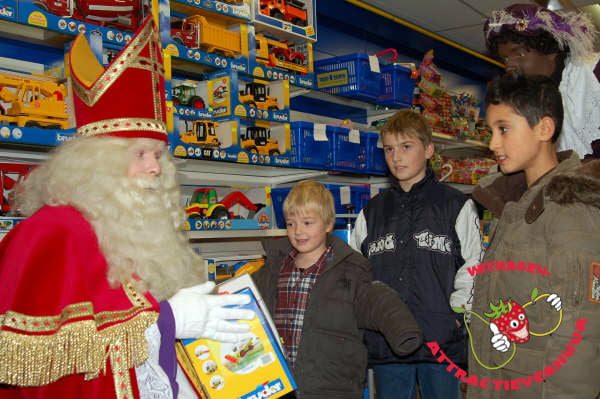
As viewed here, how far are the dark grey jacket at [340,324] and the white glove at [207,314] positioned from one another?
0.62 metres

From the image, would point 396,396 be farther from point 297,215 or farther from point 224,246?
point 224,246

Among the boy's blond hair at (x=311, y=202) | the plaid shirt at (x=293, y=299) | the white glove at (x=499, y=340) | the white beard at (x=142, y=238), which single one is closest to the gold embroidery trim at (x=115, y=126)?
the white beard at (x=142, y=238)

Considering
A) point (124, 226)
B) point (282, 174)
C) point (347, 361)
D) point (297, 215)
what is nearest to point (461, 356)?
point (347, 361)

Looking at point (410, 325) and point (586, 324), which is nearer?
point (586, 324)

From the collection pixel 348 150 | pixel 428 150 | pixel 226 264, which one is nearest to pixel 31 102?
pixel 226 264

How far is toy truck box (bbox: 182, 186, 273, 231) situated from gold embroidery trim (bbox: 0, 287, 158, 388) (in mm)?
1715

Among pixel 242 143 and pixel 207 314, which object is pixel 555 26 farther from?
pixel 242 143

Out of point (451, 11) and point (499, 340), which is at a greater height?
point (451, 11)

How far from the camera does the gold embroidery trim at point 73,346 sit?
1.37 meters

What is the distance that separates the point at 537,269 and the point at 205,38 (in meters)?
2.57

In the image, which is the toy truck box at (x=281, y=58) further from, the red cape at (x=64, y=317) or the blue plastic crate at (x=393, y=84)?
the red cape at (x=64, y=317)

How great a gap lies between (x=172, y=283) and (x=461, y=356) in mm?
1465

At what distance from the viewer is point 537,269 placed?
176cm

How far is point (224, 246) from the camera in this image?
4422 mm
